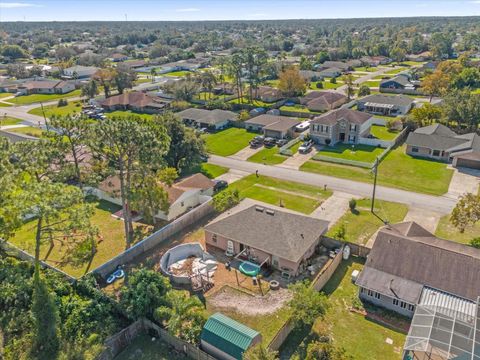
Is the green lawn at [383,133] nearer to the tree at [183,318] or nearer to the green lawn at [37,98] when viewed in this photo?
the tree at [183,318]

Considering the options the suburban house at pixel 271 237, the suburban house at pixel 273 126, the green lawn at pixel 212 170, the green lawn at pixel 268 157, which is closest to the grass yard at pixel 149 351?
the suburban house at pixel 271 237

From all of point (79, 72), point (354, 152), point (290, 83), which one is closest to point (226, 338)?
point (354, 152)

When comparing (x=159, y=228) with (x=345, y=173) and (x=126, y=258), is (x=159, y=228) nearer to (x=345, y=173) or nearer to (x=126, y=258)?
(x=126, y=258)

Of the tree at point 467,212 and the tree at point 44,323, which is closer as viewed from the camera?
the tree at point 44,323

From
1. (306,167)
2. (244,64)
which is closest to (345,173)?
(306,167)

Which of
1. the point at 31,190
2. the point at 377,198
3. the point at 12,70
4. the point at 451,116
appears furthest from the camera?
the point at 12,70

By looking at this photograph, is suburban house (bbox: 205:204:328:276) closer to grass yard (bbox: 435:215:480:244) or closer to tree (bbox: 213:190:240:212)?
tree (bbox: 213:190:240:212)
